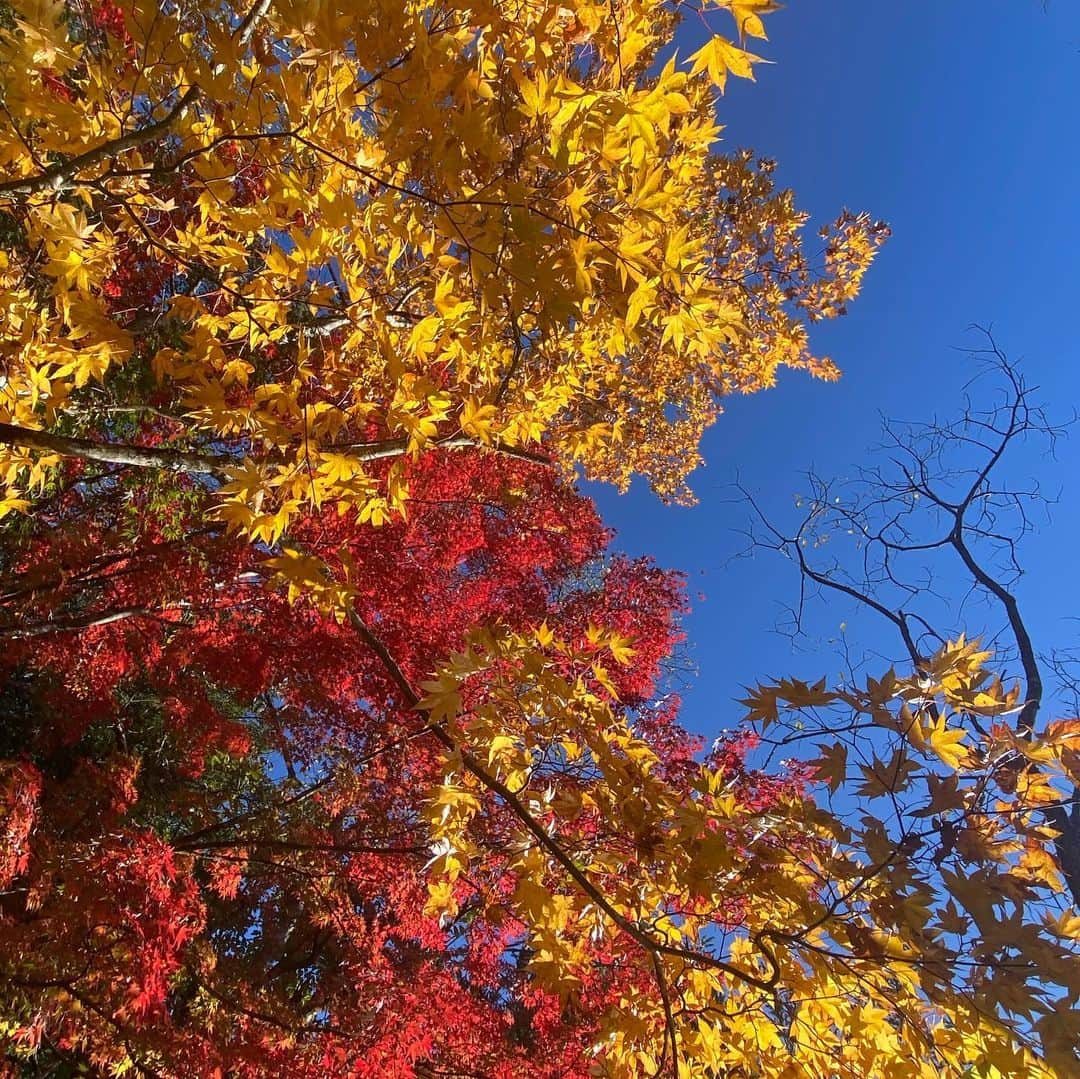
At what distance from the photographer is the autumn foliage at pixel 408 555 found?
1.48 m

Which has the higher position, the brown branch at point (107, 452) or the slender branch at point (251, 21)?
the slender branch at point (251, 21)

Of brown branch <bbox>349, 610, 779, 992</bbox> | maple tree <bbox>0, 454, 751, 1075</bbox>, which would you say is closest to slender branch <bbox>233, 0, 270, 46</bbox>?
brown branch <bbox>349, 610, 779, 992</bbox>

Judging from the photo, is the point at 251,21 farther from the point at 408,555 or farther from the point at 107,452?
the point at 408,555

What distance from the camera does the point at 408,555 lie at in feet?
18.7

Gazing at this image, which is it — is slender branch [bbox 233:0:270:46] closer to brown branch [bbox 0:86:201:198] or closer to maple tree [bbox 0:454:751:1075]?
brown branch [bbox 0:86:201:198]

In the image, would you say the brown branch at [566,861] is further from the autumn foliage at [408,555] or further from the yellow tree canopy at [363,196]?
the yellow tree canopy at [363,196]

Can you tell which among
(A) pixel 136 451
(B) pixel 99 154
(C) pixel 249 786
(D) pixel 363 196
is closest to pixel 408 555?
(D) pixel 363 196

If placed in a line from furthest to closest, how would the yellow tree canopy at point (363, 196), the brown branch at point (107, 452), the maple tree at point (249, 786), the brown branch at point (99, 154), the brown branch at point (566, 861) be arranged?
the maple tree at point (249, 786)
the brown branch at point (107, 452)
the brown branch at point (566, 861)
the brown branch at point (99, 154)
the yellow tree canopy at point (363, 196)

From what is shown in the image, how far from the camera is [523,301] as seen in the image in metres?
1.45

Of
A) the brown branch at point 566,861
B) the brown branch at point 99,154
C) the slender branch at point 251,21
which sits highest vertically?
the slender branch at point 251,21

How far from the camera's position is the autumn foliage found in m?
1.48

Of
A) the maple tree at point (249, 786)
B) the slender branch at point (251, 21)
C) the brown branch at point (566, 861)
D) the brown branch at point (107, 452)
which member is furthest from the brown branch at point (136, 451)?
the maple tree at point (249, 786)

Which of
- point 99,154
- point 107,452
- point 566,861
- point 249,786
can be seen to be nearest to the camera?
point 99,154

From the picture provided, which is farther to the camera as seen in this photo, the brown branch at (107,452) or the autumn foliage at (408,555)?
the brown branch at (107,452)
